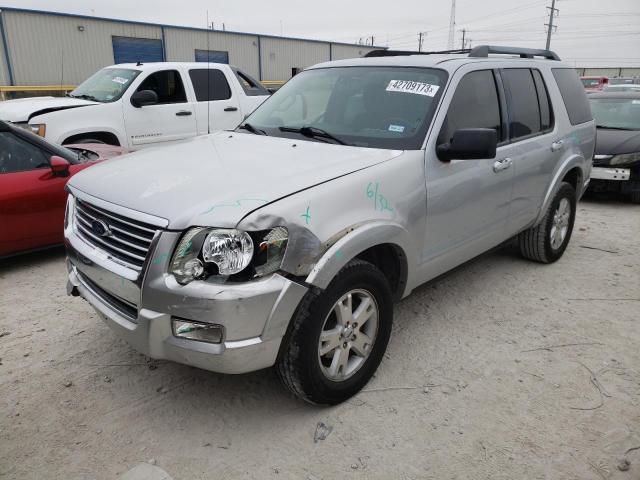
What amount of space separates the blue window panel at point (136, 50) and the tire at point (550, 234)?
23.2 m

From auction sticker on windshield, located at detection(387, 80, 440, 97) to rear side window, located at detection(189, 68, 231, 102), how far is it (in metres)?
5.61

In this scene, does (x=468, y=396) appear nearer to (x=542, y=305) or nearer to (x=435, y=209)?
(x=435, y=209)

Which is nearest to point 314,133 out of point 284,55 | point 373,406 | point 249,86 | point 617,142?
point 373,406

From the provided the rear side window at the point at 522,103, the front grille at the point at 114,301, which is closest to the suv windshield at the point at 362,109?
the rear side window at the point at 522,103

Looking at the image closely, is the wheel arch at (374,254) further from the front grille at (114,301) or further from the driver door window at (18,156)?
the driver door window at (18,156)

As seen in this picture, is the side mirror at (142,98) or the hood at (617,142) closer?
the hood at (617,142)

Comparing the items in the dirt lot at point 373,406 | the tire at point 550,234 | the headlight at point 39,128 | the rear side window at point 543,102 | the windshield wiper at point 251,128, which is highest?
the rear side window at point 543,102

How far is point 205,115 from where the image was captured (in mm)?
8602

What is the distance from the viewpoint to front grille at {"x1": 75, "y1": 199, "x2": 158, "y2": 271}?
241 cm

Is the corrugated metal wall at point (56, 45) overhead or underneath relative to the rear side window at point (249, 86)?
overhead

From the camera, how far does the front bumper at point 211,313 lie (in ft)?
7.34

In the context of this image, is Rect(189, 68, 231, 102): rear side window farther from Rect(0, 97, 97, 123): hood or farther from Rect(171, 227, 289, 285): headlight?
Rect(171, 227, 289, 285): headlight

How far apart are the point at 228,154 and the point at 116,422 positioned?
5.27 feet

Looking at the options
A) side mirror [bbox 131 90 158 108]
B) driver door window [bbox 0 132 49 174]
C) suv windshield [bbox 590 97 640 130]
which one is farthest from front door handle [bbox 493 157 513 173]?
side mirror [bbox 131 90 158 108]
